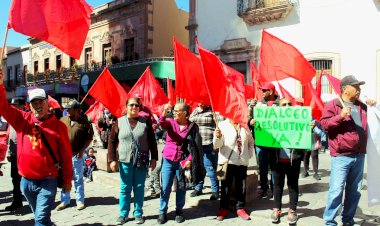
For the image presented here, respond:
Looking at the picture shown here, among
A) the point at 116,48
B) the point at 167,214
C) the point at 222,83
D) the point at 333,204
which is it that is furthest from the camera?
the point at 116,48

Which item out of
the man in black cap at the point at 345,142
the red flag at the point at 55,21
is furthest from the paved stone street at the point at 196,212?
the red flag at the point at 55,21

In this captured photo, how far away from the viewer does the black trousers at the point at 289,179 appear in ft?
16.1

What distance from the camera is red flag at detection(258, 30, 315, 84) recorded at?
20.9ft

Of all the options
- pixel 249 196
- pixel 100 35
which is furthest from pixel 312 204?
pixel 100 35

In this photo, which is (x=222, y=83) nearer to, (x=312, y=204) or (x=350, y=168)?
(x=350, y=168)

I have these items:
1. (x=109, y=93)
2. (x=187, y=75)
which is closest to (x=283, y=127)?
(x=187, y=75)

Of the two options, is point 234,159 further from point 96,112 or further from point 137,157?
point 96,112

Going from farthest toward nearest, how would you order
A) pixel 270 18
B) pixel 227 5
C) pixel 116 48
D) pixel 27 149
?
pixel 116 48 < pixel 227 5 < pixel 270 18 < pixel 27 149

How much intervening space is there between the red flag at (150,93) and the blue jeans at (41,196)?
17.0 ft

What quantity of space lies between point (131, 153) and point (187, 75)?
1.55m

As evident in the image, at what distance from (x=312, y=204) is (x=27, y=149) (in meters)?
4.23

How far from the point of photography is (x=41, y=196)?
3.64m

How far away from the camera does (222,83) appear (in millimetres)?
5059

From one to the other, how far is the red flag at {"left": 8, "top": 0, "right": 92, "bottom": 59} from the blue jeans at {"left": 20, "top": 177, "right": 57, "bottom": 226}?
145cm
